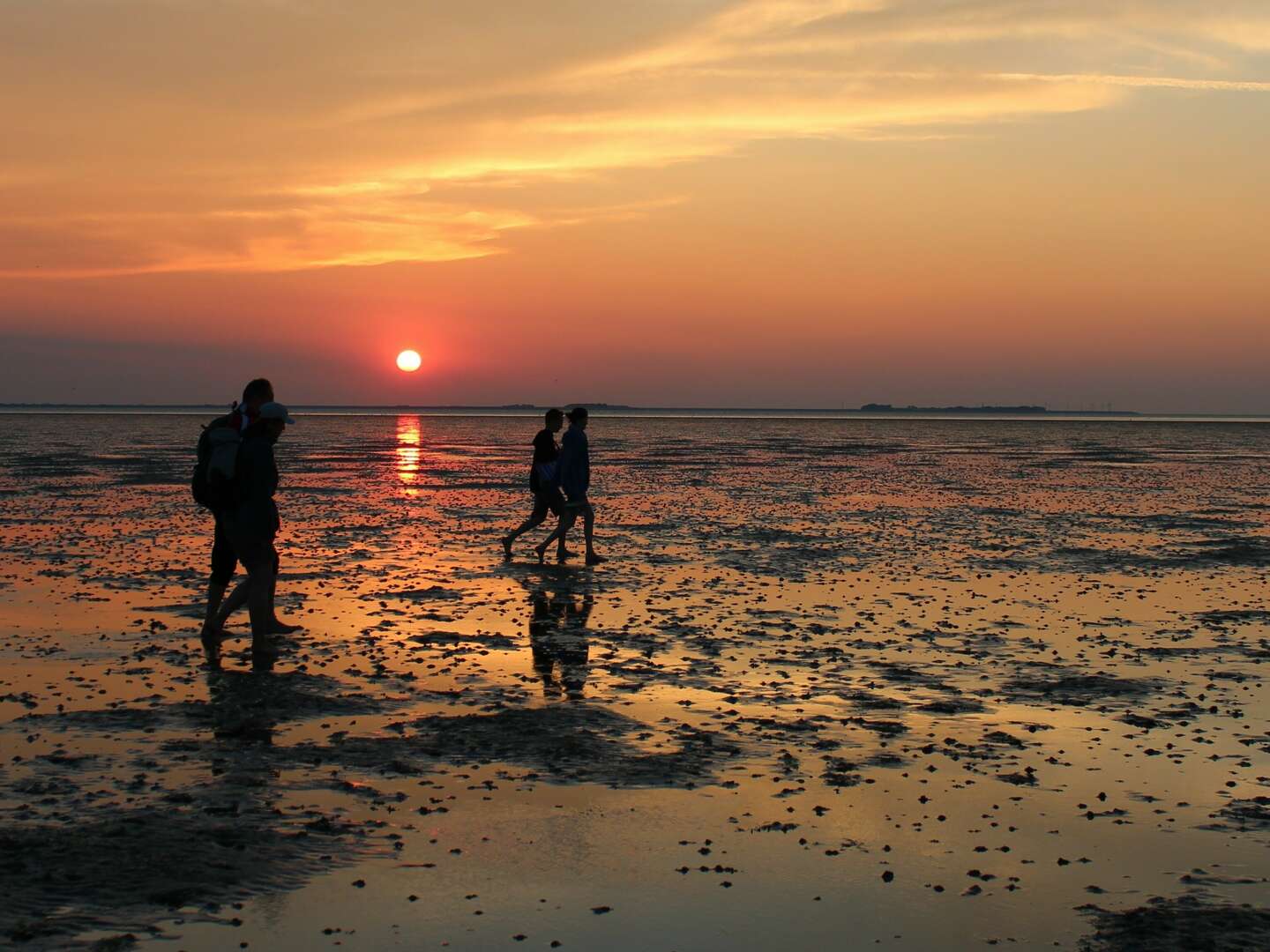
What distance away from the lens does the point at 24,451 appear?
6738cm

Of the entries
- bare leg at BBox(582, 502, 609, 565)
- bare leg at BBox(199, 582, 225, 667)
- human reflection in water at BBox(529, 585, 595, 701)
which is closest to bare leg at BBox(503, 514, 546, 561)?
bare leg at BBox(582, 502, 609, 565)

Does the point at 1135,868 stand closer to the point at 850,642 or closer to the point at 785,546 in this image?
the point at 850,642

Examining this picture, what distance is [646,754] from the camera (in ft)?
32.0

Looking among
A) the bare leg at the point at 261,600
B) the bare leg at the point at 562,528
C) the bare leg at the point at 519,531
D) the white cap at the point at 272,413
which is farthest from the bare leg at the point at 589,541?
the white cap at the point at 272,413

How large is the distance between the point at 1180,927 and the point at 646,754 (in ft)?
13.5

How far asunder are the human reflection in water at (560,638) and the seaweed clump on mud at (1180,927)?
5.74m

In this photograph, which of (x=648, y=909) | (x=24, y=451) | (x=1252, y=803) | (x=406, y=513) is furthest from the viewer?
(x=24, y=451)

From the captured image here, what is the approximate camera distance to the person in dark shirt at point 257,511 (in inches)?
511

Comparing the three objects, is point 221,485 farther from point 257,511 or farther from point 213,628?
point 213,628

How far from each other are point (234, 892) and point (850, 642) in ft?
28.3

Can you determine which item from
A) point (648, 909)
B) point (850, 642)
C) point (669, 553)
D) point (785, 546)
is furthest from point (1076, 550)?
point (648, 909)

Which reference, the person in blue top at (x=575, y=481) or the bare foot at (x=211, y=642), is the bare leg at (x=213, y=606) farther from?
the person in blue top at (x=575, y=481)

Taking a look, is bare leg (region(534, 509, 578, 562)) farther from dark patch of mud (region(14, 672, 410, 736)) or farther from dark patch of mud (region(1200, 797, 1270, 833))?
dark patch of mud (region(1200, 797, 1270, 833))

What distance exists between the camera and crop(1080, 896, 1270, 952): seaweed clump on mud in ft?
20.8
